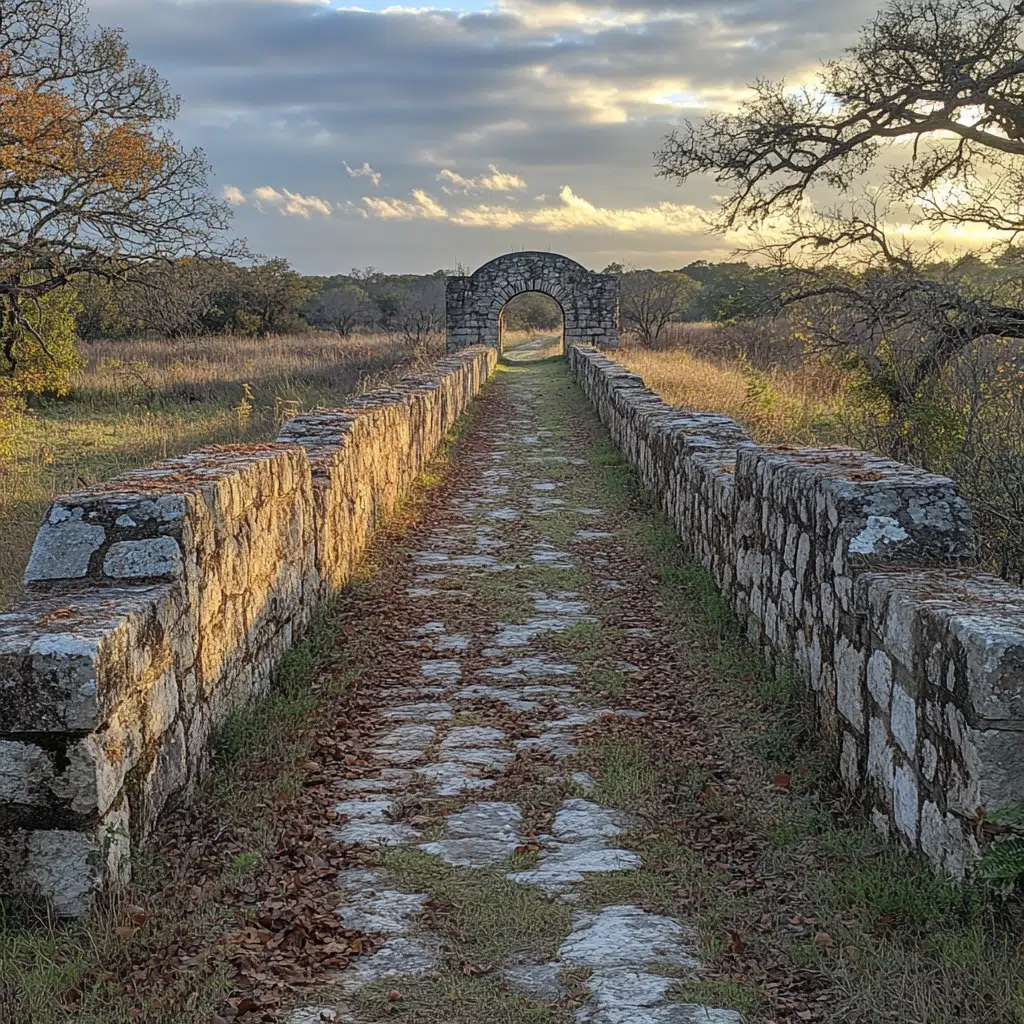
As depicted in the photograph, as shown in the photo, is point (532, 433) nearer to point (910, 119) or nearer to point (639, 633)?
point (910, 119)

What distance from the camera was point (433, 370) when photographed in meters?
16.9

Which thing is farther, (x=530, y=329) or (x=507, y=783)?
(x=530, y=329)

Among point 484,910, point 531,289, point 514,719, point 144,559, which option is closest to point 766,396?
point 514,719

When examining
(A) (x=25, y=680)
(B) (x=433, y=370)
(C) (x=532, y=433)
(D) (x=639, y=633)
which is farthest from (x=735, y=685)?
(B) (x=433, y=370)

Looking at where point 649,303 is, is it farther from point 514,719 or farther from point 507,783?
point 507,783

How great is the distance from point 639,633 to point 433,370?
11.2 m

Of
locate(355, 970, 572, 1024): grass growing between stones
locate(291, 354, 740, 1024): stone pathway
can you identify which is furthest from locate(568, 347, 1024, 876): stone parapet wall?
locate(355, 970, 572, 1024): grass growing between stones

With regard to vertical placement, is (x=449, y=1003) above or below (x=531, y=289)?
below

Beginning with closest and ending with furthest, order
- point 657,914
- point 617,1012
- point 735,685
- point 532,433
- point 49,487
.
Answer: point 617,1012, point 657,914, point 735,685, point 49,487, point 532,433

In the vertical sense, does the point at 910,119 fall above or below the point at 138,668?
above

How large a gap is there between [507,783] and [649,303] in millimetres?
33733

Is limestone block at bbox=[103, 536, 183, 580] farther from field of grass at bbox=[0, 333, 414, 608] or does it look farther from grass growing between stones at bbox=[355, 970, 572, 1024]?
field of grass at bbox=[0, 333, 414, 608]

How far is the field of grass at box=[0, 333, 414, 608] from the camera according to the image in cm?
1205

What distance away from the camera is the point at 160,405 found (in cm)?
2108
